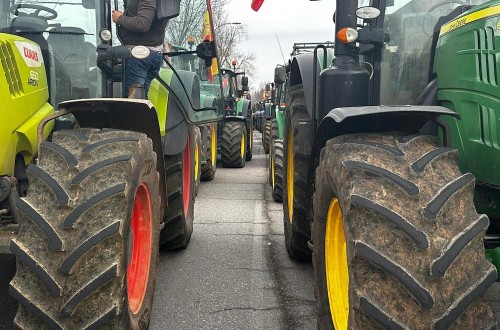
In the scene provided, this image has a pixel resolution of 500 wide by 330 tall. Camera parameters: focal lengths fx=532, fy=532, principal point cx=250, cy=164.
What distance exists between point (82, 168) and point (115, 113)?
61cm

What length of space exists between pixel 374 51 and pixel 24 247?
2.30 m

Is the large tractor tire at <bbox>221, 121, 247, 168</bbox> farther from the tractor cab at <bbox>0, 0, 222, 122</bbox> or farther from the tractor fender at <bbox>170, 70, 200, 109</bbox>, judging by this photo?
the tractor cab at <bbox>0, 0, 222, 122</bbox>

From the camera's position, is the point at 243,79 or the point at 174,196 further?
the point at 243,79

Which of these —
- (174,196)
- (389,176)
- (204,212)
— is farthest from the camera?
(204,212)

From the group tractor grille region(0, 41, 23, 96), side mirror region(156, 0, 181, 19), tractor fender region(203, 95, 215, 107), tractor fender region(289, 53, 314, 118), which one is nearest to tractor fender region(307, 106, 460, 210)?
tractor fender region(289, 53, 314, 118)

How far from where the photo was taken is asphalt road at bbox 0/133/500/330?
3.32m

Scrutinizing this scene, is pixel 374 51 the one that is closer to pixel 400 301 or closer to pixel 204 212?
pixel 400 301

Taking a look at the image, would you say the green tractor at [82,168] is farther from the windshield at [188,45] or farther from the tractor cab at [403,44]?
the tractor cab at [403,44]

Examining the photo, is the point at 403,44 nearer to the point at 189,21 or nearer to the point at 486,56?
the point at 486,56

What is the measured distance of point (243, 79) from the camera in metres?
14.3

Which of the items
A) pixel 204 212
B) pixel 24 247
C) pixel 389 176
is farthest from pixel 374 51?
pixel 204 212

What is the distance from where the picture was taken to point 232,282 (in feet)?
13.2

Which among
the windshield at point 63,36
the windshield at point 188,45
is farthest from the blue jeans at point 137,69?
the windshield at point 188,45

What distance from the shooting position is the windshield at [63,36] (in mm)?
3455
